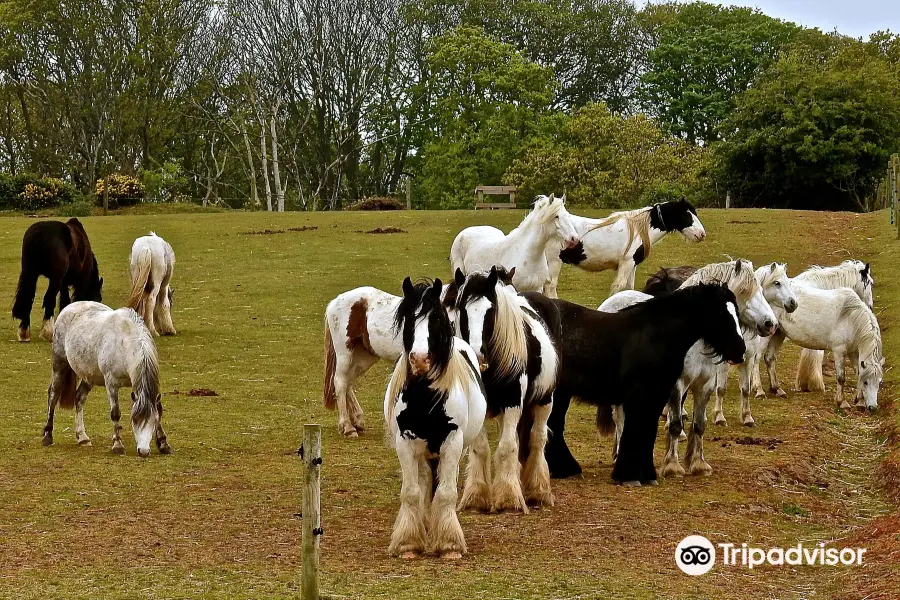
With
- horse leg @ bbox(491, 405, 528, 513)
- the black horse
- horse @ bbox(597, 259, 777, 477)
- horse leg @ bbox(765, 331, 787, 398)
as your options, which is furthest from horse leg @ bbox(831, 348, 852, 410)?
horse leg @ bbox(491, 405, 528, 513)

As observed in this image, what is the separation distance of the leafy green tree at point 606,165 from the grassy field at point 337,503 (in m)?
27.4

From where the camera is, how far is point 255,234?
30688 mm

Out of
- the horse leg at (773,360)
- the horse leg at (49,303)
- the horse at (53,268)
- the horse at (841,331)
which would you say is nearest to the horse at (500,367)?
the horse at (841,331)

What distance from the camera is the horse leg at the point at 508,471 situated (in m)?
8.55

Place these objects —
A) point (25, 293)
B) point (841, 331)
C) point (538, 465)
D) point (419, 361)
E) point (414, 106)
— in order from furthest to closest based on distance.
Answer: point (414, 106) < point (25, 293) < point (841, 331) < point (538, 465) < point (419, 361)

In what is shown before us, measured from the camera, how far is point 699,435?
1031 cm

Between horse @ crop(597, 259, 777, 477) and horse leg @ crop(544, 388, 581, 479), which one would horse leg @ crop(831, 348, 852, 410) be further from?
horse leg @ crop(544, 388, 581, 479)

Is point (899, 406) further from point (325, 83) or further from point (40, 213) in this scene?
point (325, 83)

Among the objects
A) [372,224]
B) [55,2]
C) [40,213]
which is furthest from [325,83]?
[372,224]

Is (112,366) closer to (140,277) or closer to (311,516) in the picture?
(311,516)

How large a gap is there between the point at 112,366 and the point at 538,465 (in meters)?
4.18

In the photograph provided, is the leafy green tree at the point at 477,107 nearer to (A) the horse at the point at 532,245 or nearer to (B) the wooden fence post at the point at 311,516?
(A) the horse at the point at 532,245

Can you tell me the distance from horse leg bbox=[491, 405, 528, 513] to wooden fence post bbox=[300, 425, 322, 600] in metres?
2.47

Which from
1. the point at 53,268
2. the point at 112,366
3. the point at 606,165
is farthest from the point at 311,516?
the point at 606,165
